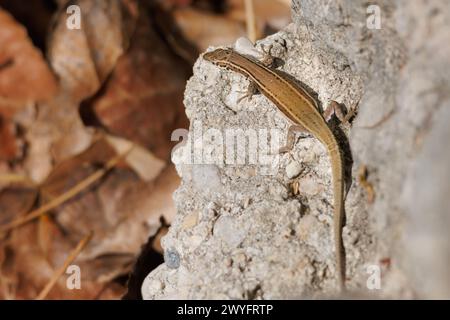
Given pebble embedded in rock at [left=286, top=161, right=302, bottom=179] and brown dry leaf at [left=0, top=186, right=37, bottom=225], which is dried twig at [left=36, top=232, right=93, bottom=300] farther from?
pebble embedded in rock at [left=286, top=161, right=302, bottom=179]

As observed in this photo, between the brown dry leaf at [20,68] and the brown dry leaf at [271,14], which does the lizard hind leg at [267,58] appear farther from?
the brown dry leaf at [20,68]

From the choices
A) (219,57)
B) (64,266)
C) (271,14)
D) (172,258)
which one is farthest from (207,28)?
(172,258)

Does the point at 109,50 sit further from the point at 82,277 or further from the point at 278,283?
the point at 278,283

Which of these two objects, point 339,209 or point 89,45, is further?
point 89,45

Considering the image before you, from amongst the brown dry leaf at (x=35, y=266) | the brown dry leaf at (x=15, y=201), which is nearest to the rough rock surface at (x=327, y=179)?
the brown dry leaf at (x=35, y=266)

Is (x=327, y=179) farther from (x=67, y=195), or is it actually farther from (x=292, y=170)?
(x=67, y=195)

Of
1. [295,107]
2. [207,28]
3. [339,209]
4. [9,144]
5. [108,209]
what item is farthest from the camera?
[207,28]

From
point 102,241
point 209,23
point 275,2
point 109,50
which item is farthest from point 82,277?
point 275,2

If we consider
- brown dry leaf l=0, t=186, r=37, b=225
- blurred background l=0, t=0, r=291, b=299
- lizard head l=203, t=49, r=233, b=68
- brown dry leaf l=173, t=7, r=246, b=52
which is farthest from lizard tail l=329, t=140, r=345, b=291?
brown dry leaf l=0, t=186, r=37, b=225
